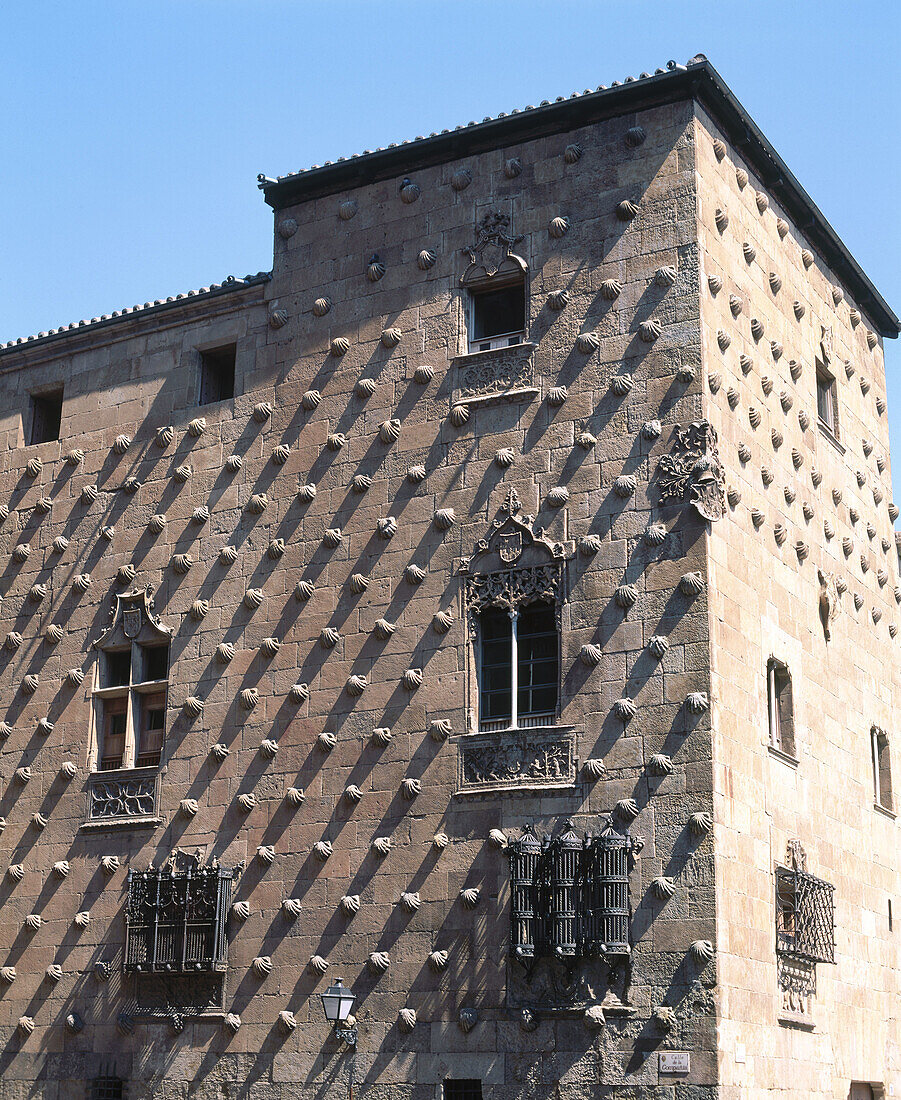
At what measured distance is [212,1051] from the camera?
754 inches

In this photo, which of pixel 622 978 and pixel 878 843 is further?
pixel 878 843

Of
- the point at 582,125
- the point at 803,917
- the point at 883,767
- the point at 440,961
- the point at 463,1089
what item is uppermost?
the point at 582,125

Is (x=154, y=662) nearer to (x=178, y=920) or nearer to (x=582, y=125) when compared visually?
(x=178, y=920)

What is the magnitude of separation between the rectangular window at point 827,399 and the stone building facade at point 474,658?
0.20ft

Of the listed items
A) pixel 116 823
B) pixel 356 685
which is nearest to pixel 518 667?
pixel 356 685

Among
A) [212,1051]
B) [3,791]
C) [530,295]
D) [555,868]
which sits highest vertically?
[530,295]

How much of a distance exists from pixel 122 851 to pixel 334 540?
463cm

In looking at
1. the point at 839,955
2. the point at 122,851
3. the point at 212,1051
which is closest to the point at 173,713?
the point at 122,851

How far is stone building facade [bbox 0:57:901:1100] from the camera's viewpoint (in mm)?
17297

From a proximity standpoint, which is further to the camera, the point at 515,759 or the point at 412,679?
the point at 412,679

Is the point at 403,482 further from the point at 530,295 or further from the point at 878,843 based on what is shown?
the point at 878,843

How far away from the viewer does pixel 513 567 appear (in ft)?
61.2

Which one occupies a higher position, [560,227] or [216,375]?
[560,227]

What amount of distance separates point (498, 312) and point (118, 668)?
6681mm
